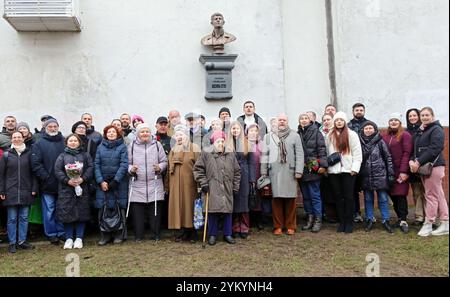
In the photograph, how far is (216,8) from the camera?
8.11 metres

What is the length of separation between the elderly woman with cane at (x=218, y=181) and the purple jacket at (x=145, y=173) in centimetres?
57

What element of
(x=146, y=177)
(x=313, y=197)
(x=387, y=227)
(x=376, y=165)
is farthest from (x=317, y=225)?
(x=146, y=177)

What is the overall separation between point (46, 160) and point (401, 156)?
470cm

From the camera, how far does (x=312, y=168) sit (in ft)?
20.0

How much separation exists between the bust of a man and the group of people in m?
2.11

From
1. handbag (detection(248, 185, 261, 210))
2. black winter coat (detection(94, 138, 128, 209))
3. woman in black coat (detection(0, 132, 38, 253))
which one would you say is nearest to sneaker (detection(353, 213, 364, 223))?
handbag (detection(248, 185, 261, 210))

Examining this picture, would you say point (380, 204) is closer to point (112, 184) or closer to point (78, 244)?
point (112, 184)

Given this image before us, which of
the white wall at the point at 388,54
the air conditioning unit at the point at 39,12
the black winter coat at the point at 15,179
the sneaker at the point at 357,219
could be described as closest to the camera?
the black winter coat at the point at 15,179

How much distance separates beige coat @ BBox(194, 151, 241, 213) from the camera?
18.4ft

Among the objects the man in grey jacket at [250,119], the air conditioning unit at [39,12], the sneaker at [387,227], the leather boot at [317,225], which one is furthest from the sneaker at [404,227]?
the air conditioning unit at [39,12]

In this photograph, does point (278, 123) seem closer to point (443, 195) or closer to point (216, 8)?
point (443, 195)

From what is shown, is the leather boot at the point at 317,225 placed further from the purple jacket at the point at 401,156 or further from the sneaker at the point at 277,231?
the purple jacket at the point at 401,156

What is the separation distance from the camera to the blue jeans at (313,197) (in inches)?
245

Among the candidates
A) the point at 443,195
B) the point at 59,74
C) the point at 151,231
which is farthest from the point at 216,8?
the point at 443,195
